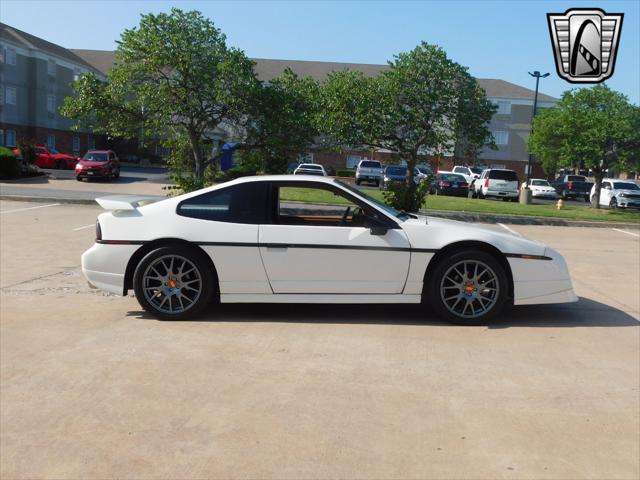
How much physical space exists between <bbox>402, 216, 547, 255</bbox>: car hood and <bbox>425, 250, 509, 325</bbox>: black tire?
0.14m

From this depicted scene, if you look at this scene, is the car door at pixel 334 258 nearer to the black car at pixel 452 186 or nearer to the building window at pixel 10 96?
the black car at pixel 452 186

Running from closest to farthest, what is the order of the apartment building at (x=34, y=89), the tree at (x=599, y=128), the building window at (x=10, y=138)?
the tree at (x=599, y=128)
the apartment building at (x=34, y=89)
the building window at (x=10, y=138)

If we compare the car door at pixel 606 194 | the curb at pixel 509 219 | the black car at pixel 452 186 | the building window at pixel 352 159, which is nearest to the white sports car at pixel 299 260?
the curb at pixel 509 219

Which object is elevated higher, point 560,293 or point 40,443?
point 560,293

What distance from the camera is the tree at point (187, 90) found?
73.7 feet

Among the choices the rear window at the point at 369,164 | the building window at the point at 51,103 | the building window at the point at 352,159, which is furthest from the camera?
the building window at the point at 352,159

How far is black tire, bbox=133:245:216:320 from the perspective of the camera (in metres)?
6.48

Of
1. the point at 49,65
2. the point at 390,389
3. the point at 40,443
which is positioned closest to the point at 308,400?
the point at 390,389

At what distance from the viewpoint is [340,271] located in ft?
21.3

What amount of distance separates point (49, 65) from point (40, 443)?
64.5m

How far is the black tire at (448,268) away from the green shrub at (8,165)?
31.5m

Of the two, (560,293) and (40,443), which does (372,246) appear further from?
(40,443)

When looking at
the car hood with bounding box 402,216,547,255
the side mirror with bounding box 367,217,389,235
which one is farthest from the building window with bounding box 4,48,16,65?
the car hood with bounding box 402,216,547,255

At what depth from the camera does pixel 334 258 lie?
6488 mm
